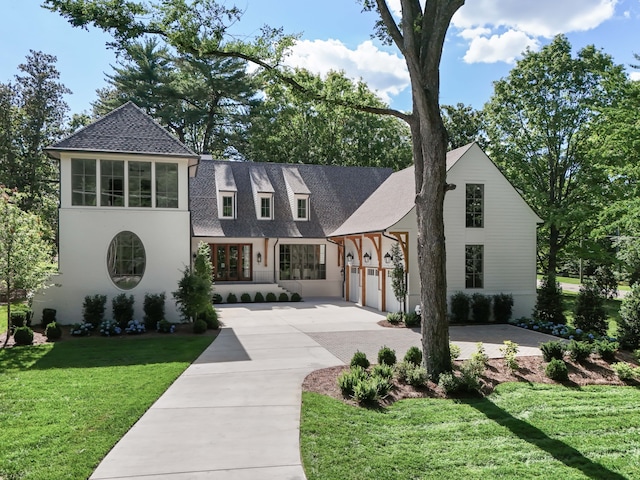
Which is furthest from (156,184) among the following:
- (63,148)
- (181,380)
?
(181,380)

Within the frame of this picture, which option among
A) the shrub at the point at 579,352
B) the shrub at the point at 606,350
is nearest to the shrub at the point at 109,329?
the shrub at the point at 579,352

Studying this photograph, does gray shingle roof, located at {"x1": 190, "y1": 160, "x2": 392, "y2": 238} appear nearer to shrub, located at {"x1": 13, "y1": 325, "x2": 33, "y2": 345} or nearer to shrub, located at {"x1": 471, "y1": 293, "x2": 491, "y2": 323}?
shrub, located at {"x1": 471, "y1": 293, "x2": 491, "y2": 323}

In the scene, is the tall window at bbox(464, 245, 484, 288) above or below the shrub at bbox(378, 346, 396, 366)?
above

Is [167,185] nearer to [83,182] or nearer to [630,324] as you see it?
[83,182]

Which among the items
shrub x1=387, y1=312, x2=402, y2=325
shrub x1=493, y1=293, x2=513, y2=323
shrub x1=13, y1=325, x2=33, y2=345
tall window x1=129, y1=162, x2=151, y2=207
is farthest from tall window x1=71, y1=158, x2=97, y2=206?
shrub x1=493, y1=293, x2=513, y2=323

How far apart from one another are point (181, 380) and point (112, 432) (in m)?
2.79

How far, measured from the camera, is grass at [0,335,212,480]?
5395mm

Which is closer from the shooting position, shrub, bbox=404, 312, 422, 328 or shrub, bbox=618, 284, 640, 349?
shrub, bbox=618, 284, 640, 349

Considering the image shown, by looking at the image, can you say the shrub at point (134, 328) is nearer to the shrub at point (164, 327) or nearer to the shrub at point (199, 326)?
the shrub at point (164, 327)

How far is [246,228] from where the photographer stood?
2403 centimetres

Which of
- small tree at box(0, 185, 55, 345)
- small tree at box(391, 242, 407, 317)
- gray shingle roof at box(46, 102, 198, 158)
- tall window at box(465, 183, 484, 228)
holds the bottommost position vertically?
small tree at box(391, 242, 407, 317)

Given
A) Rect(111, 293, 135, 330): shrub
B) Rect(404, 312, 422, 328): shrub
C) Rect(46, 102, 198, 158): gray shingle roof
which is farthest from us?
Rect(404, 312, 422, 328): shrub

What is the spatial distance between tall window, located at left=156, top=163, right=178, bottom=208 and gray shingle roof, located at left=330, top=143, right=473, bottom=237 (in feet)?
24.8

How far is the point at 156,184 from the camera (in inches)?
624
